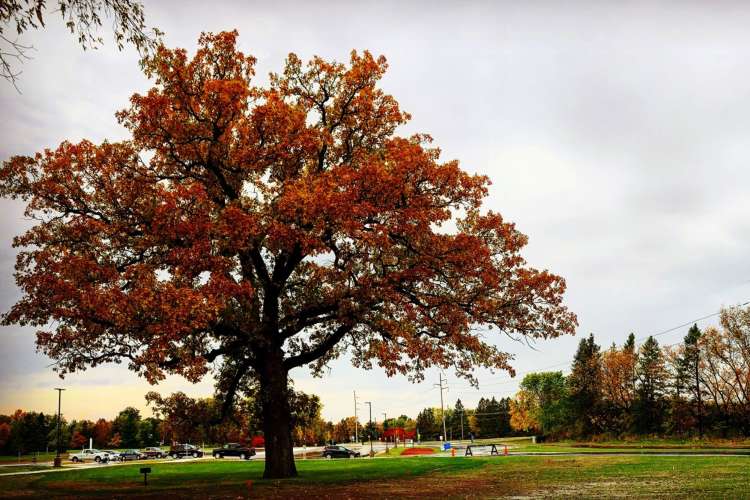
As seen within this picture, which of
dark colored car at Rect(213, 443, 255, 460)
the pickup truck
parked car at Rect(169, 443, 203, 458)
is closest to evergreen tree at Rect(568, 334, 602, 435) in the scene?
dark colored car at Rect(213, 443, 255, 460)

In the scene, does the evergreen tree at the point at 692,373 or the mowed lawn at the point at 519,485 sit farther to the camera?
the evergreen tree at the point at 692,373

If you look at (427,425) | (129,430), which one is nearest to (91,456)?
(129,430)

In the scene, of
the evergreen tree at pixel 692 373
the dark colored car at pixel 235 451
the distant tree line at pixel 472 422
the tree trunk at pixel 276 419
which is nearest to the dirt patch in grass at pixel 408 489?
the tree trunk at pixel 276 419

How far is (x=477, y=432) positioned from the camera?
143000mm

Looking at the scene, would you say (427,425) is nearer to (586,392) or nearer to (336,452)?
(586,392)

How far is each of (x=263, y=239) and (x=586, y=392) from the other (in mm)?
73312

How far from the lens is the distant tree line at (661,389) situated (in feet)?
208

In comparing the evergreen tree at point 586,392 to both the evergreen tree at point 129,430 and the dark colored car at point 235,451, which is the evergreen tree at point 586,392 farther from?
the evergreen tree at point 129,430

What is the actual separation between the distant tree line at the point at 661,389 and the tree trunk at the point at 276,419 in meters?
54.2

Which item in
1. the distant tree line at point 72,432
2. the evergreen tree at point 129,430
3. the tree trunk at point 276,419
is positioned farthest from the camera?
the evergreen tree at point 129,430

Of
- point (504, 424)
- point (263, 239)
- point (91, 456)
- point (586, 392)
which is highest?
point (263, 239)

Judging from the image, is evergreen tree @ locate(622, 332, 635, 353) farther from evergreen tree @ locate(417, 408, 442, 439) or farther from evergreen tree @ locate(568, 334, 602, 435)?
evergreen tree @ locate(417, 408, 442, 439)

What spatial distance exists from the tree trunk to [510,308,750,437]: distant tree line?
5417 cm

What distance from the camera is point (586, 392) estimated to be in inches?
3366
